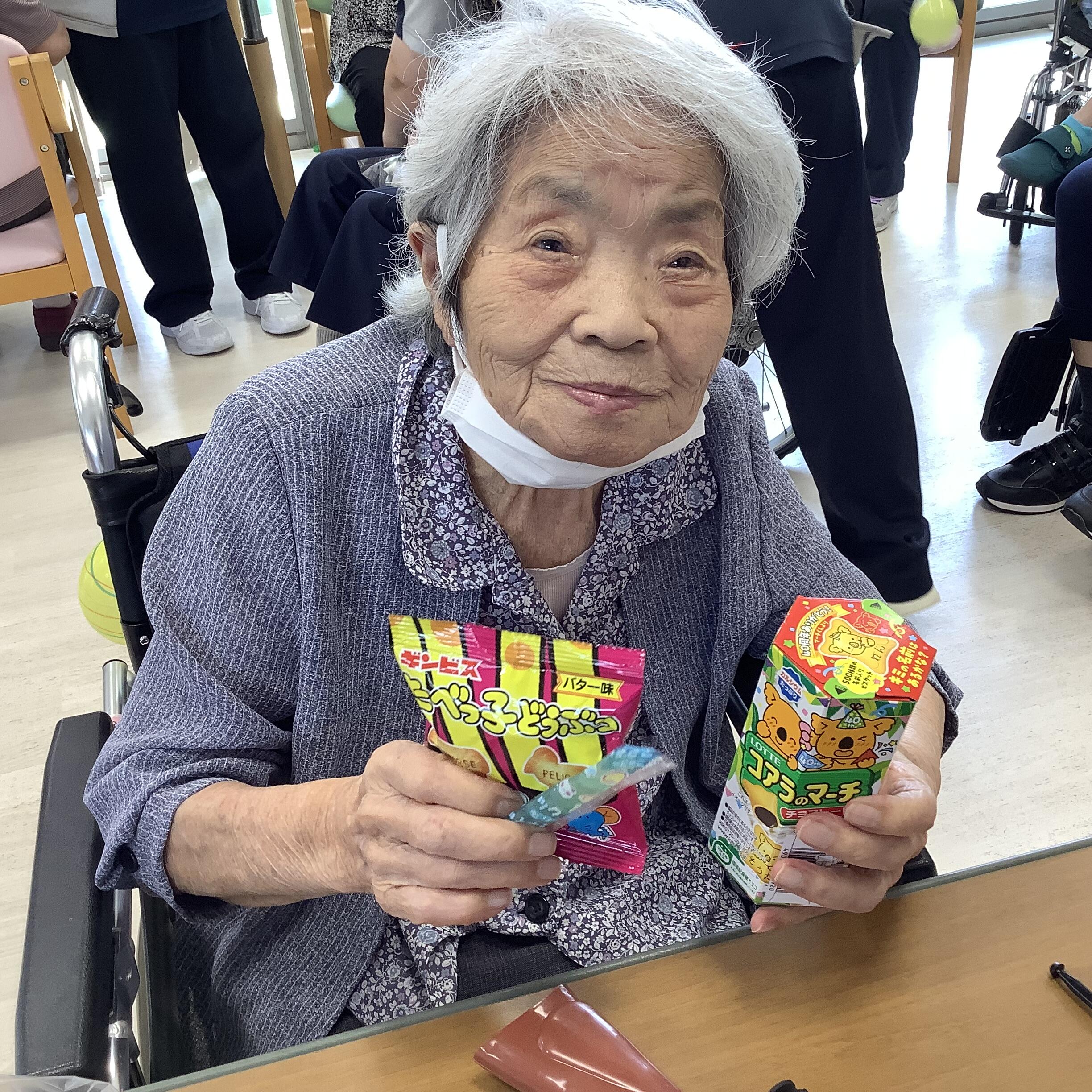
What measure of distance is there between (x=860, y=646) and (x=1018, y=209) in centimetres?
405

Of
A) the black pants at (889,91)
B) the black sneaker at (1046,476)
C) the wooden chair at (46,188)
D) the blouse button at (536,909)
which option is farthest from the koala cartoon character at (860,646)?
the black pants at (889,91)

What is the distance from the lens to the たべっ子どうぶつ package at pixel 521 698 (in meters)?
0.68

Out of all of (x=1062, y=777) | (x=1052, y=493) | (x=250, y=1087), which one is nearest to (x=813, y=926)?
(x=250, y=1087)

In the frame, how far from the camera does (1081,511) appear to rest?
98.2 inches

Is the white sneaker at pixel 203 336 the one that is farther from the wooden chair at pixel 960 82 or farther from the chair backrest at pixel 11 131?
the wooden chair at pixel 960 82

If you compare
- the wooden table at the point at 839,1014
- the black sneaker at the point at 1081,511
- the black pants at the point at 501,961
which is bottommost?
the black sneaker at the point at 1081,511

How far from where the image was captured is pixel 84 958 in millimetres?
820

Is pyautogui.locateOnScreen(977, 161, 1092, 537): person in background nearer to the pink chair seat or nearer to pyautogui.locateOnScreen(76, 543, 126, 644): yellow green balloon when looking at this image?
pyautogui.locateOnScreen(76, 543, 126, 644): yellow green balloon

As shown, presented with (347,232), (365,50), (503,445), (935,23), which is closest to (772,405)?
(935,23)

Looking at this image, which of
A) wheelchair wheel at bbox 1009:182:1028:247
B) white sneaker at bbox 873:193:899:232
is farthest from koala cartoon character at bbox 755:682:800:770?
white sneaker at bbox 873:193:899:232

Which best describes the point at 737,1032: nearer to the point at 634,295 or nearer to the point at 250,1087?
the point at 250,1087

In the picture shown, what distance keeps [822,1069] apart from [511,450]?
54 cm

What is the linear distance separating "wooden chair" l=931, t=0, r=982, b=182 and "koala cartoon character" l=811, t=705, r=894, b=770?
4818mm

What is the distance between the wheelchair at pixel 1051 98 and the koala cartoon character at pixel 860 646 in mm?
3411
